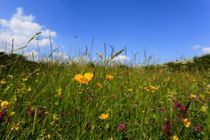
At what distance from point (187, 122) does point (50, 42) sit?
1.44 m

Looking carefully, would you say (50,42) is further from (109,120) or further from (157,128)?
(157,128)

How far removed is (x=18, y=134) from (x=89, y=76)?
30.5 inches

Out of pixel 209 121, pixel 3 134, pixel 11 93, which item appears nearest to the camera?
pixel 3 134

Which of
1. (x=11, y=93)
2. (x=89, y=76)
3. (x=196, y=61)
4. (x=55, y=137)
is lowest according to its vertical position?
(x=55, y=137)

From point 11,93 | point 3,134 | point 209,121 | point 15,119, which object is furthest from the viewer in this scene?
point 11,93

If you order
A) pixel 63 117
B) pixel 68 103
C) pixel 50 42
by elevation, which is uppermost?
pixel 50 42

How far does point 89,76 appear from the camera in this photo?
84cm

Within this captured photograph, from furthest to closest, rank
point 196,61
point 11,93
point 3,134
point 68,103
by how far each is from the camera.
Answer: point 196,61 < point 11,93 < point 68,103 < point 3,134

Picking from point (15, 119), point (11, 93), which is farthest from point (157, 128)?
point (11, 93)

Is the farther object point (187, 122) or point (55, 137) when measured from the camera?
point (55, 137)

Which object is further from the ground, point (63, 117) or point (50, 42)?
point (50, 42)

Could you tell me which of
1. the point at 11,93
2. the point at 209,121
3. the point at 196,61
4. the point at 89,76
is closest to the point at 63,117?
the point at 89,76

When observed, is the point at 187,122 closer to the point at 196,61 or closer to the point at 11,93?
the point at 11,93

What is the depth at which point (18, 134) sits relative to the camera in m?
1.03
